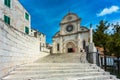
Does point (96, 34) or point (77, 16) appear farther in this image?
point (77, 16)

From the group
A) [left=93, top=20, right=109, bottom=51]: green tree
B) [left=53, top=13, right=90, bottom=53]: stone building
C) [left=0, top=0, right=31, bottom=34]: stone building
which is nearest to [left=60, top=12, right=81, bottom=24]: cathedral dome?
[left=53, top=13, right=90, bottom=53]: stone building

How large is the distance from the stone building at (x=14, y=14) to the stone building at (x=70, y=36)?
1346 cm

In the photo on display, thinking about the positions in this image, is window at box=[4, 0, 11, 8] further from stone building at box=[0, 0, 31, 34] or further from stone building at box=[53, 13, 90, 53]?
stone building at box=[53, 13, 90, 53]

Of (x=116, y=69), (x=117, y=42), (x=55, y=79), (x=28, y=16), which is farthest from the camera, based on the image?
(x=28, y=16)

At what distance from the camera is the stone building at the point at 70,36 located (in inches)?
1304

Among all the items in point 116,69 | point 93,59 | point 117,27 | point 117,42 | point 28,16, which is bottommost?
point 116,69

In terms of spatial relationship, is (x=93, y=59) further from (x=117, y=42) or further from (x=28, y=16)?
(x=28, y=16)

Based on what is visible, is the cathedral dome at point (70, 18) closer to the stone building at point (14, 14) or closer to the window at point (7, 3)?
the stone building at point (14, 14)

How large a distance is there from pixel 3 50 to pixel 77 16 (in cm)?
2947

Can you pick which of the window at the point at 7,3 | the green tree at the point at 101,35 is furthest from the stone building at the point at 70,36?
the window at the point at 7,3

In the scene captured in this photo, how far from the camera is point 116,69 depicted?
61.3 feet

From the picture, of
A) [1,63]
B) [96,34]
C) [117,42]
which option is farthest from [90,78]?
[96,34]

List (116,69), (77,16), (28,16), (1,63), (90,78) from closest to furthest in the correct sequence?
(1,63), (90,78), (116,69), (28,16), (77,16)

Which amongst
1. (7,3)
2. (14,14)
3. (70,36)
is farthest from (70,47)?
(7,3)
